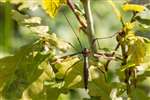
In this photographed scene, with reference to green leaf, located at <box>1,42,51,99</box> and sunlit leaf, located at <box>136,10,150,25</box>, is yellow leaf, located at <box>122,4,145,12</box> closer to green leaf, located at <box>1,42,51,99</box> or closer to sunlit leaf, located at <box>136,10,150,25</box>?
sunlit leaf, located at <box>136,10,150,25</box>

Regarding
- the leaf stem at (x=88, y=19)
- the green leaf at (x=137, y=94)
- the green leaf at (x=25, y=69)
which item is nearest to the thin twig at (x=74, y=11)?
the leaf stem at (x=88, y=19)

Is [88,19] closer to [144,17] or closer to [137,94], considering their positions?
[144,17]

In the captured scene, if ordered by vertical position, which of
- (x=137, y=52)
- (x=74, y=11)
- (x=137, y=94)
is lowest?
(x=137, y=94)

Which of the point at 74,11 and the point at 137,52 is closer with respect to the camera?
the point at 137,52

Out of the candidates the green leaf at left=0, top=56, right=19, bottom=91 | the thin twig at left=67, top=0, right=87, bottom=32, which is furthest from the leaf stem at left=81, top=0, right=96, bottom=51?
the green leaf at left=0, top=56, right=19, bottom=91

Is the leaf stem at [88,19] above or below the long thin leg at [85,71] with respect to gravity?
above

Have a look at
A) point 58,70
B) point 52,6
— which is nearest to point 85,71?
point 58,70

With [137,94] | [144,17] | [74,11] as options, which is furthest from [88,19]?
[137,94]

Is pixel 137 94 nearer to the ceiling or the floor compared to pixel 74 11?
nearer to the floor

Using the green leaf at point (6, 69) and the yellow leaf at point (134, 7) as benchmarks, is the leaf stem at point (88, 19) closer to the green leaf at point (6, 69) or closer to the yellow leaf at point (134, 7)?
the yellow leaf at point (134, 7)
